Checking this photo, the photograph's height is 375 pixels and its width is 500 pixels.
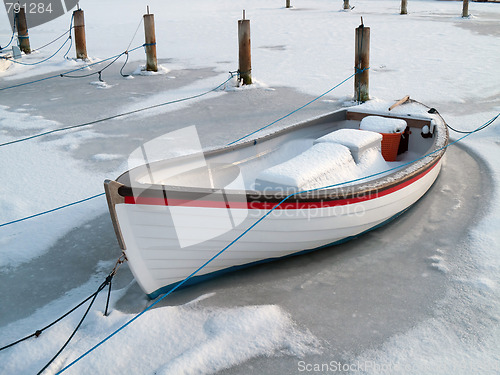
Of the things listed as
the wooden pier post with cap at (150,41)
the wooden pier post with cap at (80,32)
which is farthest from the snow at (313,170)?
the wooden pier post with cap at (80,32)

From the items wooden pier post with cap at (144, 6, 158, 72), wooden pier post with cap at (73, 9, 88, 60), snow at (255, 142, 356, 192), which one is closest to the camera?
snow at (255, 142, 356, 192)

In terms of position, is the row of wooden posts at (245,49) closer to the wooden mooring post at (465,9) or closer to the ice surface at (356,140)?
the ice surface at (356,140)

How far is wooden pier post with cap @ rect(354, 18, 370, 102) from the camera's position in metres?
9.20

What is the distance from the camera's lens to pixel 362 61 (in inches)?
371

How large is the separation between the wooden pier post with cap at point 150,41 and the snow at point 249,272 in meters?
1.00

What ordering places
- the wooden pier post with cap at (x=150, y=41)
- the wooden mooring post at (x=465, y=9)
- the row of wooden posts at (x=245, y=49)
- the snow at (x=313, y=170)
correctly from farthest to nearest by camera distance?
the wooden mooring post at (x=465, y=9) < the wooden pier post with cap at (x=150, y=41) < the row of wooden posts at (x=245, y=49) < the snow at (x=313, y=170)

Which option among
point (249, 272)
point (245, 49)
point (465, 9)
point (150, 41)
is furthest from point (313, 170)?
point (465, 9)

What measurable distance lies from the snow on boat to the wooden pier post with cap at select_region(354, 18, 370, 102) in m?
3.56

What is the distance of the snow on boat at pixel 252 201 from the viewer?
3.82m

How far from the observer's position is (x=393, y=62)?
13.6 m

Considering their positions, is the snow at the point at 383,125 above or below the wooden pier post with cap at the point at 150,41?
below

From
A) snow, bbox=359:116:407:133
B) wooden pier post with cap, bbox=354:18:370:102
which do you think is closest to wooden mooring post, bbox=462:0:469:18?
wooden pier post with cap, bbox=354:18:370:102

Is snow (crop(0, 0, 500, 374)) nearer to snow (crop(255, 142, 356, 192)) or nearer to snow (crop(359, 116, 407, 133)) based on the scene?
snow (crop(255, 142, 356, 192))

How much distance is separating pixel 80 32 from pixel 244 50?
5363 millimetres
